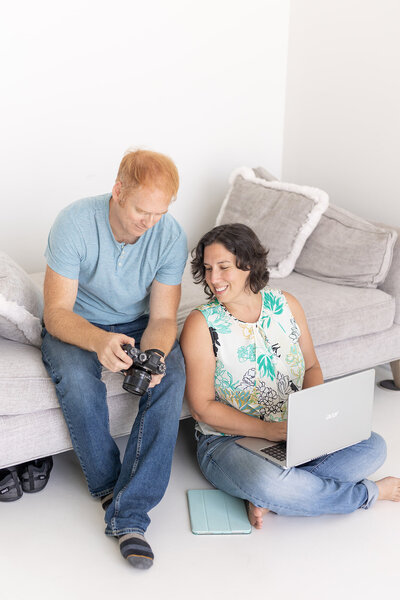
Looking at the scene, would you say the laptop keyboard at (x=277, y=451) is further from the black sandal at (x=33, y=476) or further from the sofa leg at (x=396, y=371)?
the sofa leg at (x=396, y=371)

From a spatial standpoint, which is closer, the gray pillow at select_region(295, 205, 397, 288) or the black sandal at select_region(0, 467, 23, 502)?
the black sandal at select_region(0, 467, 23, 502)

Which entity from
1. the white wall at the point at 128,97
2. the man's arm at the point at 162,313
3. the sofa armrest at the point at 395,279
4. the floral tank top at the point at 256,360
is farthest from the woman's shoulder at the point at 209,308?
the white wall at the point at 128,97

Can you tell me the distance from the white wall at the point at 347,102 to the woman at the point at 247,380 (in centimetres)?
121

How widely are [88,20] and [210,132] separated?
782 mm

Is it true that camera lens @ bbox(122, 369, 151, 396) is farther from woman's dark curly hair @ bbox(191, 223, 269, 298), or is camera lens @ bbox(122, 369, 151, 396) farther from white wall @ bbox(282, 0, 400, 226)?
white wall @ bbox(282, 0, 400, 226)

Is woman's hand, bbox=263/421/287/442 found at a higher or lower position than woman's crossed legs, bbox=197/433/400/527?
higher

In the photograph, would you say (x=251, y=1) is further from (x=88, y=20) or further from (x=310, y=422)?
(x=310, y=422)

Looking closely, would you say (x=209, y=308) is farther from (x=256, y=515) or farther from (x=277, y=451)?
(x=256, y=515)

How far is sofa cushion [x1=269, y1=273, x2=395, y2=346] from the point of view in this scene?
8.07 ft

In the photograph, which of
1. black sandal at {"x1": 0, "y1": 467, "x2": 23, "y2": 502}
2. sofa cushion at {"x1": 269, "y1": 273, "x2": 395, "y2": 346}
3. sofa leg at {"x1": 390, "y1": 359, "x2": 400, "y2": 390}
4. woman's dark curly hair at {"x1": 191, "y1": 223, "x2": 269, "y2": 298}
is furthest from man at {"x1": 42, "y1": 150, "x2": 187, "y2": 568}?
sofa leg at {"x1": 390, "y1": 359, "x2": 400, "y2": 390}

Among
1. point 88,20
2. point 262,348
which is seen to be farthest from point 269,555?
point 88,20

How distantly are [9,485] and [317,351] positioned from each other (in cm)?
115

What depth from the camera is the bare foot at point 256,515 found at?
1.90 meters

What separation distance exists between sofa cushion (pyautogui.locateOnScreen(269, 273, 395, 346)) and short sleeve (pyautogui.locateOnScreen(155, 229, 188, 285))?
594 millimetres
